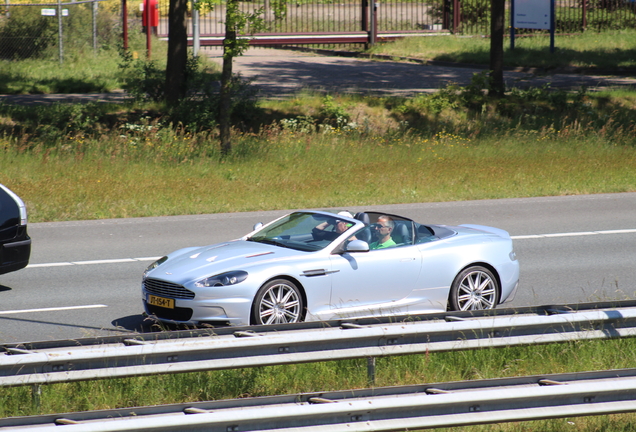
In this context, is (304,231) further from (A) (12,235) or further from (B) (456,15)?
(B) (456,15)

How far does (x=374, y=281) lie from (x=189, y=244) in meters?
5.17

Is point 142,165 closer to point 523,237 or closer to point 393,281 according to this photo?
point 523,237

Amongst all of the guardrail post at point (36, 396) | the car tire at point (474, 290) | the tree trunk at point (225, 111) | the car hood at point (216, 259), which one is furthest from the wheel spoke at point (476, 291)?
the tree trunk at point (225, 111)

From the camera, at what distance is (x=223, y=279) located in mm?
7930

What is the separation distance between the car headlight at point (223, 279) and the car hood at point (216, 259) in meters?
0.06

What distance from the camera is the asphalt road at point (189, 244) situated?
360 inches

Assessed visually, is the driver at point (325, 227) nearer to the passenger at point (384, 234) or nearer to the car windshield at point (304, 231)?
the car windshield at point (304, 231)

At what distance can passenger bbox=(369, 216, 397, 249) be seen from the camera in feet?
29.2

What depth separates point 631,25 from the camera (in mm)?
40812

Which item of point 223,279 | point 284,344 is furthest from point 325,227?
point 284,344

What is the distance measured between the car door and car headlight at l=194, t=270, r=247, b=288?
104 cm

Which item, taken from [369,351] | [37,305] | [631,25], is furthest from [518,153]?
[631,25]

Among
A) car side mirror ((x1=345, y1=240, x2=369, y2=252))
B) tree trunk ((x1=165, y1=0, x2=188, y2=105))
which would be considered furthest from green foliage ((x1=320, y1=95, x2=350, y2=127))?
car side mirror ((x1=345, y1=240, x2=369, y2=252))

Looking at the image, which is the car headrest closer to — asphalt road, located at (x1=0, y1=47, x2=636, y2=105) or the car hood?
the car hood
